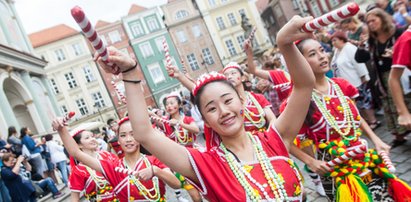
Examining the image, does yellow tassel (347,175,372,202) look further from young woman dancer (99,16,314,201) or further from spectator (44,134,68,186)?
spectator (44,134,68,186)

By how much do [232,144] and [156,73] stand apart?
39969 mm

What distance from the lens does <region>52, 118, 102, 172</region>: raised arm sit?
2922mm

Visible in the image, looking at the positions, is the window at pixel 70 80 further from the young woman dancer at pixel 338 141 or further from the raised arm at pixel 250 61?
the young woman dancer at pixel 338 141

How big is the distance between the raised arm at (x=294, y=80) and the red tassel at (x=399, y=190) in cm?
90

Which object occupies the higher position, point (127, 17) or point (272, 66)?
point (127, 17)

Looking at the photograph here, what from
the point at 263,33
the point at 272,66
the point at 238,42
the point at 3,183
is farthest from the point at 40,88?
the point at 263,33

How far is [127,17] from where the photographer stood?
4103cm

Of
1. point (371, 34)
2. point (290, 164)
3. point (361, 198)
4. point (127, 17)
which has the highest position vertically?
point (127, 17)

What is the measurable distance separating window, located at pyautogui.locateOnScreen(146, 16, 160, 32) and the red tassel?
134 feet

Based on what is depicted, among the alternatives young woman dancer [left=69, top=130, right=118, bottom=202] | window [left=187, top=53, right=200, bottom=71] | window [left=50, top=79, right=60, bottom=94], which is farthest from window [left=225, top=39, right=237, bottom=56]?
young woman dancer [left=69, top=130, right=118, bottom=202]

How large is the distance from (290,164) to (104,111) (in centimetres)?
4169

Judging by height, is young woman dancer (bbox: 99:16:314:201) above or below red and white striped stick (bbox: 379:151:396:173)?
Answer: above

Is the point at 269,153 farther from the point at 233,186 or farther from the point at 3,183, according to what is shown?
the point at 3,183

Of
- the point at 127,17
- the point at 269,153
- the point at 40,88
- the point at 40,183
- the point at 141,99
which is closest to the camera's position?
the point at 141,99
